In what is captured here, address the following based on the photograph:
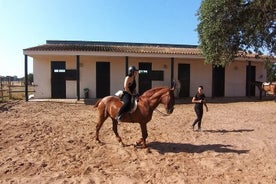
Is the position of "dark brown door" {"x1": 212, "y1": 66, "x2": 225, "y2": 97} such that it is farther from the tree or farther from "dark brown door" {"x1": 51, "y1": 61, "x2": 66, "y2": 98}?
"dark brown door" {"x1": 51, "y1": 61, "x2": 66, "y2": 98}

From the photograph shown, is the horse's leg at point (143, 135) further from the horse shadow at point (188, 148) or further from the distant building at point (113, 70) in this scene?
the distant building at point (113, 70)

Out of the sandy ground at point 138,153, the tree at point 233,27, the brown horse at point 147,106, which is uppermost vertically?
the tree at point 233,27

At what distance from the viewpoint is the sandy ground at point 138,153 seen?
218 inches

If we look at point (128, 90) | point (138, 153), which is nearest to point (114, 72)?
point (128, 90)

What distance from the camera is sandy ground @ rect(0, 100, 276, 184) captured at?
5531mm

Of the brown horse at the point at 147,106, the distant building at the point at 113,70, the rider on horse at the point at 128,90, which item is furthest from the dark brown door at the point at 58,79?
the rider on horse at the point at 128,90

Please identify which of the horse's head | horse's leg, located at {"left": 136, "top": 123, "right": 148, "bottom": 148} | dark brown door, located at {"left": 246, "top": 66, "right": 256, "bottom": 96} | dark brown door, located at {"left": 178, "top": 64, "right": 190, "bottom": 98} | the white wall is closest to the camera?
the horse's head

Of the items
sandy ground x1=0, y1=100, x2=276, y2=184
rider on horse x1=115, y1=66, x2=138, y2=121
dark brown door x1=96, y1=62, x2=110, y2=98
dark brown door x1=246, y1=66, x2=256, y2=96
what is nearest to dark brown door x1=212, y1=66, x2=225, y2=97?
dark brown door x1=246, y1=66, x2=256, y2=96

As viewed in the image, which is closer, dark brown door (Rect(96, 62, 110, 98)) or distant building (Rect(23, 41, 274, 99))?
distant building (Rect(23, 41, 274, 99))

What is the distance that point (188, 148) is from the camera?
752 centimetres

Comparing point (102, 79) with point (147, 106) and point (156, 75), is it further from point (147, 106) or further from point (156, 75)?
point (147, 106)

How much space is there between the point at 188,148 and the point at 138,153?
4.14ft

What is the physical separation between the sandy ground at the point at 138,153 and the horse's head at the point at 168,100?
949mm

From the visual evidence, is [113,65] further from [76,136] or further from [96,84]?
[76,136]
